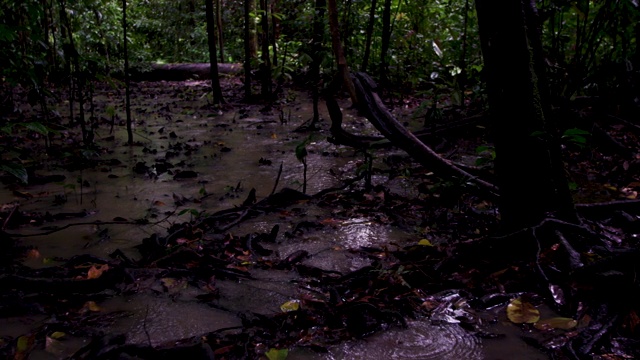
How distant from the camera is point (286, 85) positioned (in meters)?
12.5

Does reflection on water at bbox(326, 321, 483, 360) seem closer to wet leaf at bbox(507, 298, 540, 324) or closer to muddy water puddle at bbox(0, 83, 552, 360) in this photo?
muddy water puddle at bbox(0, 83, 552, 360)

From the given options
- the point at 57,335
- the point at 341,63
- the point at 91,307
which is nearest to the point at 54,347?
the point at 57,335

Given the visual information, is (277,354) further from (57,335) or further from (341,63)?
(341,63)

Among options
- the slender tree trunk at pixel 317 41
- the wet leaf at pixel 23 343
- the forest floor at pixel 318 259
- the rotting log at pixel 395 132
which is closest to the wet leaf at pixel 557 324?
the forest floor at pixel 318 259

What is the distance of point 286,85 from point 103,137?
5926 millimetres

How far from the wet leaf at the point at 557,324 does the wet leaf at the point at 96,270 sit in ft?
7.49

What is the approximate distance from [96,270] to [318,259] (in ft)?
4.40

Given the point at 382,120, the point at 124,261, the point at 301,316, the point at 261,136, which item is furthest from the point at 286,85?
the point at 301,316

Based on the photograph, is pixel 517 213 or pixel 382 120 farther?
pixel 382 120

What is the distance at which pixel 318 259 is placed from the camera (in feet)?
10.6

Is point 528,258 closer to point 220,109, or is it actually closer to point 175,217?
point 175,217

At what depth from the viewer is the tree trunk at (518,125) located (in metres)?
2.53

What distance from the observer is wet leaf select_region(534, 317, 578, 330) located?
7.17 feet

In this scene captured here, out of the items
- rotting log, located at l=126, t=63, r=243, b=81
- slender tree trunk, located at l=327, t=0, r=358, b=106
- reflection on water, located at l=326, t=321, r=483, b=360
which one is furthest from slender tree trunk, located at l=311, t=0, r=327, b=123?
rotting log, located at l=126, t=63, r=243, b=81
